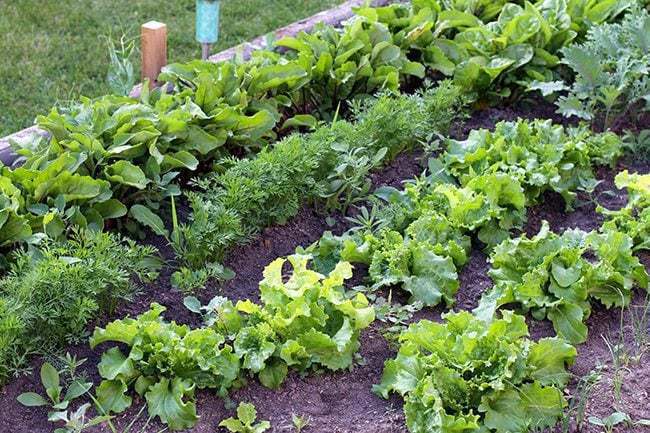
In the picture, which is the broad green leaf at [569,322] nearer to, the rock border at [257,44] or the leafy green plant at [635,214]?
the leafy green plant at [635,214]

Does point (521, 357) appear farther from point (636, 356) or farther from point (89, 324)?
point (89, 324)

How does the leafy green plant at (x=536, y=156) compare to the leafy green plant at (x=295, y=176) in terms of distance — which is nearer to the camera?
the leafy green plant at (x=295, y=176)

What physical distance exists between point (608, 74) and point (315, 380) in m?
2.50

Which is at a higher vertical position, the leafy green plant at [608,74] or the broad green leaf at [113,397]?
the leafy green plant at [608,74]

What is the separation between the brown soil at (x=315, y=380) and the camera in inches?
117

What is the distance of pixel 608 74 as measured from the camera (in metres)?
4.78

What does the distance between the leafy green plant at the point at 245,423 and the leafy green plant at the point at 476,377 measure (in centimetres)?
43

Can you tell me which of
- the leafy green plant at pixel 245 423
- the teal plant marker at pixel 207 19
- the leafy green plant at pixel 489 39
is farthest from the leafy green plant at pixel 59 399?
the leafy green plant at pixel 489 39

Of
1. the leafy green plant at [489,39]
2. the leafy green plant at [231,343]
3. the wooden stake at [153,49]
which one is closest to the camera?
the leafy green plant at [231,343]

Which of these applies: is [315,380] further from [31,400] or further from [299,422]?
[31,400]

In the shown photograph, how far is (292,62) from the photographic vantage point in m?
4.42

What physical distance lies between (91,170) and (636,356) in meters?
2.11

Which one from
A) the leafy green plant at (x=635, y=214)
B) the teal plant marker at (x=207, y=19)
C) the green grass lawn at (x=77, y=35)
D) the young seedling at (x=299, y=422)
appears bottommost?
the green grass lawn at (x=77, y=35)

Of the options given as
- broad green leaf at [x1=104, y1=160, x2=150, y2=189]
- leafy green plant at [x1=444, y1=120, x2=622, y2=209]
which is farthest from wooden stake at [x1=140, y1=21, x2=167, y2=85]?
leafy green plant at [x1=444, y1=120, x2=622, y2=209]
